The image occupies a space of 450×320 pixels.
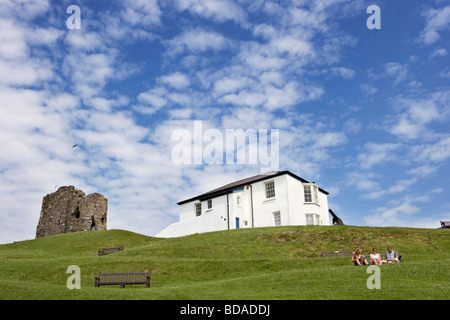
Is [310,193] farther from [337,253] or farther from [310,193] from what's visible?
[337,253]

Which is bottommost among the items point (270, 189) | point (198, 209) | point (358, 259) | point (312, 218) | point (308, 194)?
point (358, 259)

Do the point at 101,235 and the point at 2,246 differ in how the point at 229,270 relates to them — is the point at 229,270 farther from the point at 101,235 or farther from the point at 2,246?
the point at 2,246

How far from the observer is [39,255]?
132ft

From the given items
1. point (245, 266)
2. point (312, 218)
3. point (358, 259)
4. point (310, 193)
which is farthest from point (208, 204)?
point (358, 259)

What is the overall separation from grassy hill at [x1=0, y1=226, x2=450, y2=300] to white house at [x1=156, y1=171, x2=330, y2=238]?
8581 mm

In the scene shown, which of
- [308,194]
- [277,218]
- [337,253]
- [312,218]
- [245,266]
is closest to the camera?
[245,266]

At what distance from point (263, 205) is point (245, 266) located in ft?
92.2

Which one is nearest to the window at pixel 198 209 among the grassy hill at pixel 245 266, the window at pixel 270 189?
the grassy hill at pixel 245 266

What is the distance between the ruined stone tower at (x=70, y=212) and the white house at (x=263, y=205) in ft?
54.3

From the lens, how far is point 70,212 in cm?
6925

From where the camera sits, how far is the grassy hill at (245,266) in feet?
57.7

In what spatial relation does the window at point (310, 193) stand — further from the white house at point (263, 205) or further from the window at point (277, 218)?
the window at point (277, 218)

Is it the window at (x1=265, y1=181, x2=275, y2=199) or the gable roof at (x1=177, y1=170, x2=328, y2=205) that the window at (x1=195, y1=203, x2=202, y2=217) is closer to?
the gable roof at (x1=177, y1=170, x2=328, y2=205)

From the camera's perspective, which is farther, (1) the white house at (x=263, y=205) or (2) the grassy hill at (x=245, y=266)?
(1) the white house at (x=263, y=205)
